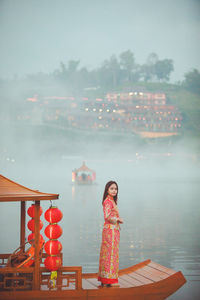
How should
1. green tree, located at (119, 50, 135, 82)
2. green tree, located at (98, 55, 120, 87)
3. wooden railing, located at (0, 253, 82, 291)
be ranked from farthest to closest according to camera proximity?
green tree, located at (98, 55, 120, 87) < green tree, located at (119, 50, 135, 82) < wooden railing, located at (0, 253, 82, 291)

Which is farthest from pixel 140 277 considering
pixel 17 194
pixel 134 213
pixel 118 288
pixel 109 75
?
pixel 109 75

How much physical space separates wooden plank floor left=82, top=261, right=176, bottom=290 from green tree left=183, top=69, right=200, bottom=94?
22.5 meters

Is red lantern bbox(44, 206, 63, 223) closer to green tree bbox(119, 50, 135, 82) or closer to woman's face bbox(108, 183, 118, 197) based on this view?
woman's face bbox(108, 183, 118, 197)

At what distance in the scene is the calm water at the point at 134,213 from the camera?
7.18 meters

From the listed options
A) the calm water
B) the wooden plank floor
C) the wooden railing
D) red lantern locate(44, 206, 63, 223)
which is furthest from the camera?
the calm water

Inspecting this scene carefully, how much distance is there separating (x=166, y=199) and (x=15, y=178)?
31.5 feet

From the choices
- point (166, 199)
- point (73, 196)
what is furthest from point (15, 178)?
point (166, 199)

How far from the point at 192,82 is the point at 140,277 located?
2362 centimetres

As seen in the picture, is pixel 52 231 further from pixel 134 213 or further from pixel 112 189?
pixel 134 213

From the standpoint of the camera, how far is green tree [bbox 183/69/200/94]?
26422 millimetres

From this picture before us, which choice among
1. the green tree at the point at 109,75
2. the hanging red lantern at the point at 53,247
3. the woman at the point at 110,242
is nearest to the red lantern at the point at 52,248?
the hanging red lantern at the point at 53,247

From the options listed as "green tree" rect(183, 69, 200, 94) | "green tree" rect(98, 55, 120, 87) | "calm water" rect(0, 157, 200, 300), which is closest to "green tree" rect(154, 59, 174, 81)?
"green tree" rect(183, 69, 200, 94)

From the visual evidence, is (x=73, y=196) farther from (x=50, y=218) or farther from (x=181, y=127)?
(x=50, y=218)

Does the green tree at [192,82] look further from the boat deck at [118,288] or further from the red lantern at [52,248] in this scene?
the red lantern at [52,248]
